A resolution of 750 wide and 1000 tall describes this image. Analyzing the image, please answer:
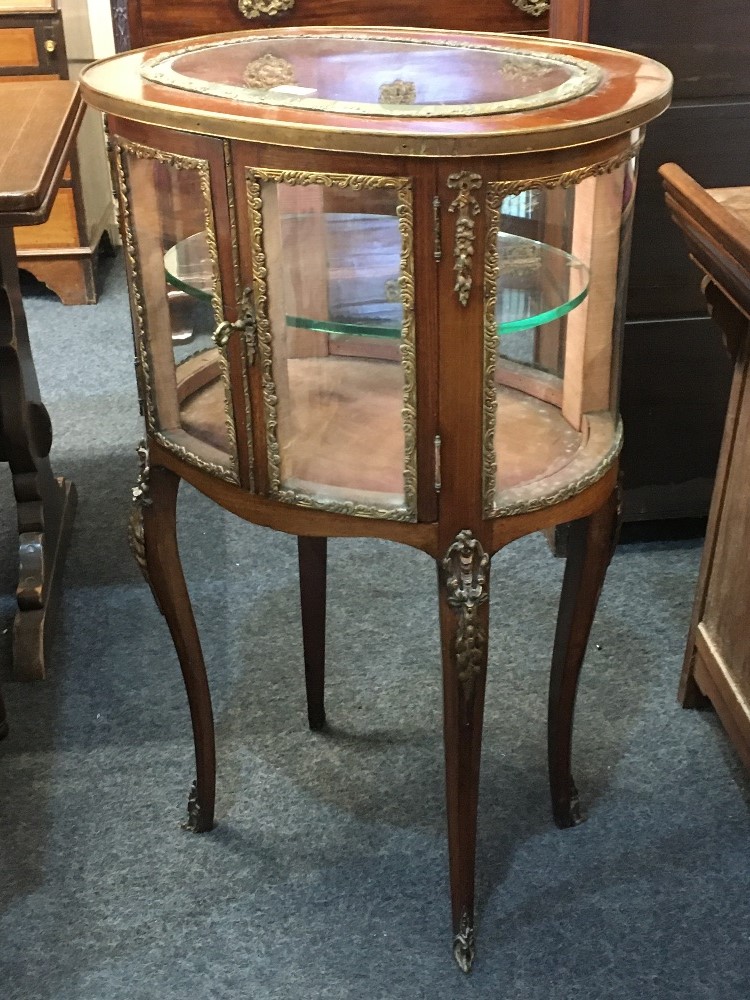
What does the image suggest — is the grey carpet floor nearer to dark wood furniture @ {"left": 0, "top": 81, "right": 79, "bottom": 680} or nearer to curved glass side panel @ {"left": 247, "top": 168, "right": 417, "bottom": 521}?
dark wood furniture @ {"left": 0, "top": 81, "right": 79, "bottom": 680}

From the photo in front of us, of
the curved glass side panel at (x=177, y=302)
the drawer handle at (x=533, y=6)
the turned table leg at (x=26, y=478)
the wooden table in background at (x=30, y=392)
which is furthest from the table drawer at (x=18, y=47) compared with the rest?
the curved glass side panel at (x=177, y=302)

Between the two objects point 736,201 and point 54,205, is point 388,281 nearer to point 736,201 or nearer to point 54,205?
point 736,201

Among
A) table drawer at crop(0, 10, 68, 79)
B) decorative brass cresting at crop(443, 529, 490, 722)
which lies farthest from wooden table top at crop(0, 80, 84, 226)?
table drawer at crop(0, 10, 68, 79)

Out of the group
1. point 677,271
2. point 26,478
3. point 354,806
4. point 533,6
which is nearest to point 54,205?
point 26,478

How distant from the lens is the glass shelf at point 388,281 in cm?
109

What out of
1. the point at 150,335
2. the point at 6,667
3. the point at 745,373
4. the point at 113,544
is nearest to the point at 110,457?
the point at 113,544

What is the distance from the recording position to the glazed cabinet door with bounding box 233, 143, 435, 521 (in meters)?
0.96

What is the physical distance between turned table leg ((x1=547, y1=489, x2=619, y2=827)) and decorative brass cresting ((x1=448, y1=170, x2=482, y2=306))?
397 millimetres

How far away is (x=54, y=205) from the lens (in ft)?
10.1

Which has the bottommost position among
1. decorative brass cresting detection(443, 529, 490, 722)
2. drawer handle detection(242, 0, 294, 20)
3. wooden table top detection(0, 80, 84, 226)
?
decorative brass cresting detection(443, 529, 490, 722)

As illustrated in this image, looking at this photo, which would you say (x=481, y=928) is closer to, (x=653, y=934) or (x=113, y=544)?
(x=653, y=934)

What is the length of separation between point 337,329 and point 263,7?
1.25m

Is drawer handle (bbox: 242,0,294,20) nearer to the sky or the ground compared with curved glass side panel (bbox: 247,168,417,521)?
nearer to the sky

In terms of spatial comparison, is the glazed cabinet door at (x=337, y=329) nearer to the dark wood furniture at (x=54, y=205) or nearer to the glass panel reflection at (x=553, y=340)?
the glass panel reflection at (x=553, y=340)
